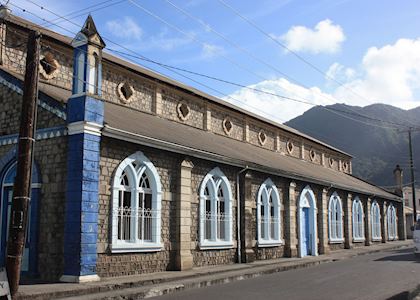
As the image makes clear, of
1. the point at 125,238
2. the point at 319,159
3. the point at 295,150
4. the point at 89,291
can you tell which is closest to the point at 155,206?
the point at 125,238

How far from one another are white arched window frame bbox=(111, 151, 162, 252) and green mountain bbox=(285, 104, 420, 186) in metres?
80.9

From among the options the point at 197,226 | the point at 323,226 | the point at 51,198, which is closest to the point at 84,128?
the point at 51,198

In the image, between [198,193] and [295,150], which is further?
[295,150]

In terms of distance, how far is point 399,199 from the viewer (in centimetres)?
4166

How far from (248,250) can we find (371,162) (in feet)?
309

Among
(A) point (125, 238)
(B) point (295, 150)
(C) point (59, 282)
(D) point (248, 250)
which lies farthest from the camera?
(B) point (295, 150)

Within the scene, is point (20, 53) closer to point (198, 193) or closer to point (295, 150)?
point (198, 193)

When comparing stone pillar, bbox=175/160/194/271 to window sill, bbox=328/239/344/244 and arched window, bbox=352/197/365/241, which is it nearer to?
window sill, bbox=328/239/344/244

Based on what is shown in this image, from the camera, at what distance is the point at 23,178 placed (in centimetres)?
1038

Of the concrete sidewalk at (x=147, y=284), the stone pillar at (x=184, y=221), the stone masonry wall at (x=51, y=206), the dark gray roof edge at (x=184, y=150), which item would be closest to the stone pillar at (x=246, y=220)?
the dark gray roof edge at (x=184, y=150)

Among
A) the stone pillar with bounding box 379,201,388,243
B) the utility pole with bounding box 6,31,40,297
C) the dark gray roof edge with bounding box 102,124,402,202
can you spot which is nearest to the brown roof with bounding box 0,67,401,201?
the dark gray roof edge with bounding box 102,124,402,202

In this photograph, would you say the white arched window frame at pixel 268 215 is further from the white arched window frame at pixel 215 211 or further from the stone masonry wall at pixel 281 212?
the white arched window frame at pixel 215 211

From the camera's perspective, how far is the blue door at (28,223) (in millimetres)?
13293

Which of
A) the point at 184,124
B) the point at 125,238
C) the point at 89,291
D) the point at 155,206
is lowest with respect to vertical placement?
the point at 89,291
